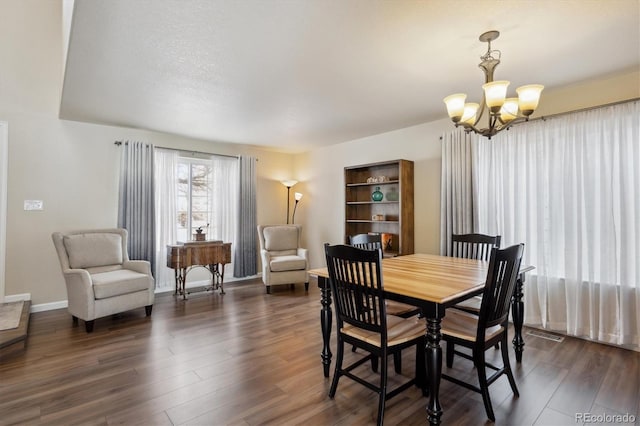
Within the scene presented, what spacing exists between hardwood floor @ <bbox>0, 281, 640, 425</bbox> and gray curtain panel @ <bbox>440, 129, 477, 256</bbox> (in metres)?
1.37

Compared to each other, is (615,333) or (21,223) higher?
(21,223)

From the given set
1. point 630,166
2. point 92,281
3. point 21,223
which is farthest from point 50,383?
point 630,166

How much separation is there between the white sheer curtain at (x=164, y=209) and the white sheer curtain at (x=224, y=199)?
0.63 m

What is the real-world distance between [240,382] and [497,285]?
1.83 metres

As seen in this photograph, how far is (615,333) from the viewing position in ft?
Result: 9.39

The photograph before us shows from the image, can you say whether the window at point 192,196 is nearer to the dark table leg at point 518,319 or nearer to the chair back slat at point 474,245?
the chair back slat at point 474,245

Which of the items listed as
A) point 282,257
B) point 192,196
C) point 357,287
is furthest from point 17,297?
point 357,287

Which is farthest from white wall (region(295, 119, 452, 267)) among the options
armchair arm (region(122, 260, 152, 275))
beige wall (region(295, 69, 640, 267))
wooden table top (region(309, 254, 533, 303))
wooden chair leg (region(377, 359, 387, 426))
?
armchair arm (region(122, 260, 152, 275))

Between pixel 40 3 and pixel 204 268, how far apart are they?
381 centimetres

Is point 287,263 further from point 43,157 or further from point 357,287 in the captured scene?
point 43,157

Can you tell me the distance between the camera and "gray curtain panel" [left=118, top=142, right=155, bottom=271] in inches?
174

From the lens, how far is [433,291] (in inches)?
71.8

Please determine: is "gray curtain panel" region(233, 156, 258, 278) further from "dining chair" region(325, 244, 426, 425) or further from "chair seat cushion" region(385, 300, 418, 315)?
"dining chair" region(325, 244, 426, 425)

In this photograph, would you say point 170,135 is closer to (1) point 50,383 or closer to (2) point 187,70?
(2) point 187,70
